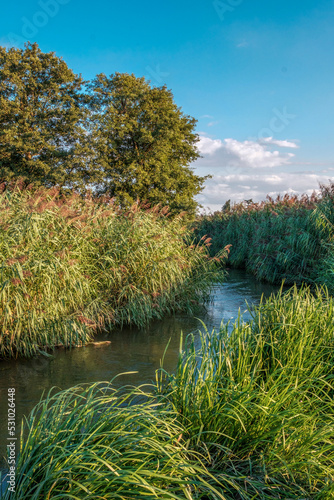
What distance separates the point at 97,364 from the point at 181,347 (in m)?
2.83

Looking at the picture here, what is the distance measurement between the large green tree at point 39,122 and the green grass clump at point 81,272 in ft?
53.3

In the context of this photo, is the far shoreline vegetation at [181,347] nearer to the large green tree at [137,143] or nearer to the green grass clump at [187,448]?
the green grass clump at [187,448]

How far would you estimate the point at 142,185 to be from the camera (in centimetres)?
2619

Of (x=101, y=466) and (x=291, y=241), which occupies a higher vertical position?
(x=291, y=241)

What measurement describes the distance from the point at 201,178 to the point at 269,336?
2995 centimetres

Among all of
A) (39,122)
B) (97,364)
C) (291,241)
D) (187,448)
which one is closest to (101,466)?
(187,448)

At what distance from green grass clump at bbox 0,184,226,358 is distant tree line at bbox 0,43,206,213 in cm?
1526

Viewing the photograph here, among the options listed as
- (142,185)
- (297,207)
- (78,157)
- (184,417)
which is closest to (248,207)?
(297,207)

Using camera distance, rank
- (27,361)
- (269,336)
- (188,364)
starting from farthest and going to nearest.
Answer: (27,361)
(269,336)
(188,364)

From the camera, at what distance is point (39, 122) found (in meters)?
24.4

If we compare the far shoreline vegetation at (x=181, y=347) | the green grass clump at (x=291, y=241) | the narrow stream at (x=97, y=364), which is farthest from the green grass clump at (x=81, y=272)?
the green grass clump at (x=291, y=241)

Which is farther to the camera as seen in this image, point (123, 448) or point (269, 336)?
point (269, 336)

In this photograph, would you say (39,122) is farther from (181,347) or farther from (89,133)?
(181,347)

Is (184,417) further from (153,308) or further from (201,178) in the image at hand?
(201,178)
